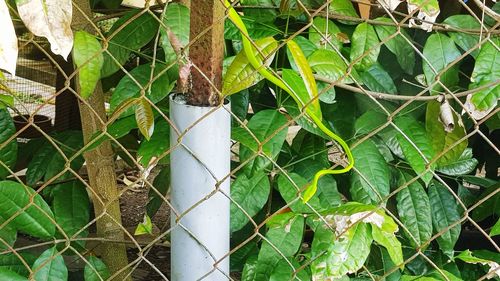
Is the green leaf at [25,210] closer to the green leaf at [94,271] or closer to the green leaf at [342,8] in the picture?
the green leaf at [94,271]

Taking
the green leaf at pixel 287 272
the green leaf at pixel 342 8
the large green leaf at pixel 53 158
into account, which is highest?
the green leaf at pixel 342 8

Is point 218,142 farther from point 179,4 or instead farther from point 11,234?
point 11,234

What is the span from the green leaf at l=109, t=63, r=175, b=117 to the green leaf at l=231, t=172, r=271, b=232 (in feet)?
0.73

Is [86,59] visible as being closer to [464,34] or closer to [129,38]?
[129,38]

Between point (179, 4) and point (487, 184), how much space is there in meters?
0.80

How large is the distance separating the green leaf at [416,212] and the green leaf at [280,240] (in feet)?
0.78

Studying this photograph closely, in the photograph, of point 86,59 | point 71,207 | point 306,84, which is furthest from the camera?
point 71,207

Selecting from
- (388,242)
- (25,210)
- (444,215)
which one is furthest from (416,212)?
(25,210)

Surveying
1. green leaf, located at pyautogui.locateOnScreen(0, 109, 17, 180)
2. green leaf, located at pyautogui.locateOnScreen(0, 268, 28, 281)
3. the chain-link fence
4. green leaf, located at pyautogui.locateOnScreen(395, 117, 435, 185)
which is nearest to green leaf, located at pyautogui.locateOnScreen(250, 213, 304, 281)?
the chain-link fence

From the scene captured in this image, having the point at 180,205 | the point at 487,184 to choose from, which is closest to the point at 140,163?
the point at 180,205

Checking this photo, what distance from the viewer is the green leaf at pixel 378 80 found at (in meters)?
1.46

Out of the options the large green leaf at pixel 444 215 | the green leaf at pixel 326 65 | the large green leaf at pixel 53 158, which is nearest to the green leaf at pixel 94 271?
the large green leaf at pixel 53 158

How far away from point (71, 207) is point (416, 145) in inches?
29.0

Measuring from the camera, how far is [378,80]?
4.81 feet
